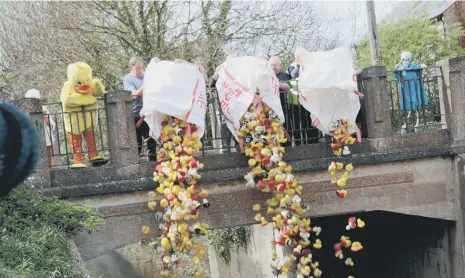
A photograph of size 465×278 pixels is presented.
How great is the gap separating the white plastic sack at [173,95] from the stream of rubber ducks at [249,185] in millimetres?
137

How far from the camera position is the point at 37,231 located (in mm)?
7762

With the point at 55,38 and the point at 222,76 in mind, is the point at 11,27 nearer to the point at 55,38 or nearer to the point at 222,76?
the point at 55,38

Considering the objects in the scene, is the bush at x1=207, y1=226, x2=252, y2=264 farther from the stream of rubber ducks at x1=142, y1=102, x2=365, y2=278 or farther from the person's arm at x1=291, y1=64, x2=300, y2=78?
the stream of rubber ducks at x1=142, y1=102, x2=365, y2=278

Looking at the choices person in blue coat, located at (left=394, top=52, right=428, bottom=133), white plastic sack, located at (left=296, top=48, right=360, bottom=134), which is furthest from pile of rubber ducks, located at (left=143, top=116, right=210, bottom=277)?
person in blue coat, located at (left=394, top=52, right=428, bottom=133)

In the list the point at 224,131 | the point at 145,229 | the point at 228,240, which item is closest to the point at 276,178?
the point at 224,131

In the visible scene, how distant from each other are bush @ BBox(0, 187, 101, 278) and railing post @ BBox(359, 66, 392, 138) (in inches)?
161

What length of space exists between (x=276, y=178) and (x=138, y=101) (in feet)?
7.09

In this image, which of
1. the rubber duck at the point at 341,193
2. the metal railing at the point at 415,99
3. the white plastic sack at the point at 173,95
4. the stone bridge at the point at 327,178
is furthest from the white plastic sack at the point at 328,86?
the white plastic sack at the point at 173,95

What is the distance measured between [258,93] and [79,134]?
2.40 metres

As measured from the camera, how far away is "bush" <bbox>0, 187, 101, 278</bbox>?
6934 millimetres

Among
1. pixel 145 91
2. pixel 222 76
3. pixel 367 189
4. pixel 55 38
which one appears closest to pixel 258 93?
pixel 222 76

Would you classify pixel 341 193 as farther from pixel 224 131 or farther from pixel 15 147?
pixel 15 147

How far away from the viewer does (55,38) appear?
18.9m

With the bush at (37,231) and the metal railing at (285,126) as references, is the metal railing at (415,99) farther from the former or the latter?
the bush at (37,231)
